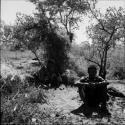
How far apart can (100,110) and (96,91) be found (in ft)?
2.02

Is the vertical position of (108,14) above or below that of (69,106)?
above

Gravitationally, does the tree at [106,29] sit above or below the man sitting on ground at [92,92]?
above

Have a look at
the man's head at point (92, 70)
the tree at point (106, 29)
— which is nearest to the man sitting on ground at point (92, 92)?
the man's head at point (92, 70)

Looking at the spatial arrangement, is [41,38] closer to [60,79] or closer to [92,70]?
[60,79]

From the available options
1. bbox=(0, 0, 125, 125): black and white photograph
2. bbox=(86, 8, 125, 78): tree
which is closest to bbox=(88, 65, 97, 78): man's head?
bbox=(0, 0, 125, 125): black and white photograph

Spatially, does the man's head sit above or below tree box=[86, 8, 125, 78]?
below

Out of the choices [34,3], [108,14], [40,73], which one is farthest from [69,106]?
[34,3]

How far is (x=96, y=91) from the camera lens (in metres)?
6.58

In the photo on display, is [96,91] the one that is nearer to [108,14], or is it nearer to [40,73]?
[40,73]

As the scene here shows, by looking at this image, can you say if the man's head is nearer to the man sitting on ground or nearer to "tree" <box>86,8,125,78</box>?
the man sitting on ground

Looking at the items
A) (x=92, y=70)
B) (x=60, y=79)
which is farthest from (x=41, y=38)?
(x=92, y=70)

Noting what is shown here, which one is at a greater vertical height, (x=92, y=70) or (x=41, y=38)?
(x=41, y=38)

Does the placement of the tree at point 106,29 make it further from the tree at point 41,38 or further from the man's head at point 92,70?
the man's head at point 92,70

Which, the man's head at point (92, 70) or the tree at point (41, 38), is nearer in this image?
the man's head at point (92, 70)
